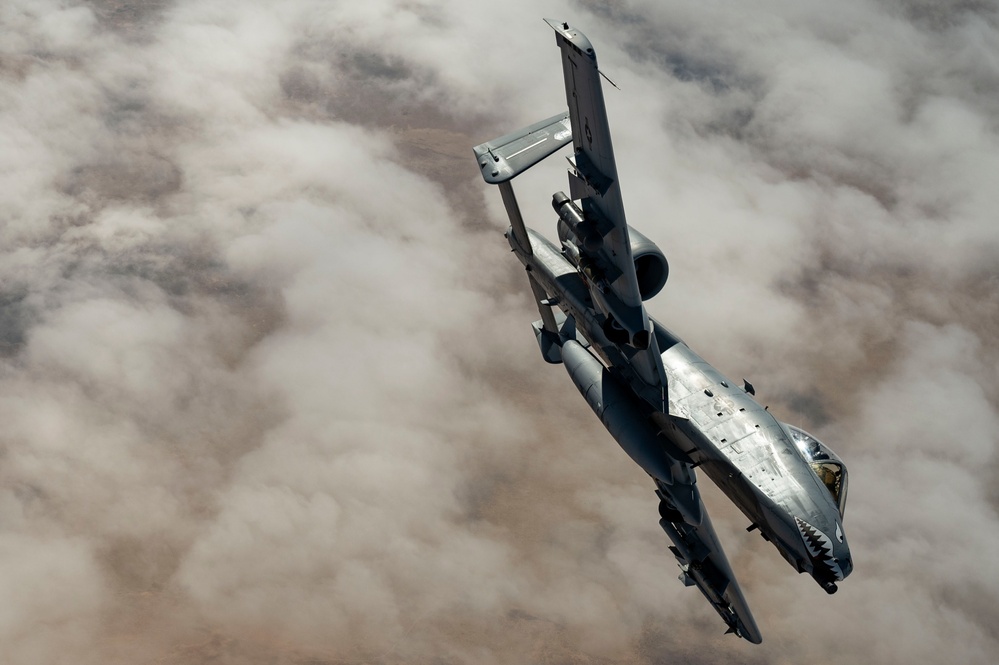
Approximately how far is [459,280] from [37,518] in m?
63.0

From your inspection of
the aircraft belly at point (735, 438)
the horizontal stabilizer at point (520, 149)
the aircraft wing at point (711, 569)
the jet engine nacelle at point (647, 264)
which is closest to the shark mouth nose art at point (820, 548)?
the aircraft belly at point (735, 438)

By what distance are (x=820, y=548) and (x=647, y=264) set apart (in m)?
14.8

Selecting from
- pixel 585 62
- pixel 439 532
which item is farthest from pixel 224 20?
pixel 585 62

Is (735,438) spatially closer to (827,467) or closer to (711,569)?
(827,467)

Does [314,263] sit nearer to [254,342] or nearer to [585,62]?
[254,342]

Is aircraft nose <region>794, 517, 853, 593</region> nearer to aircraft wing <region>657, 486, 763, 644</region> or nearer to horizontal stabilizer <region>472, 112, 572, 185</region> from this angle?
aircraft wing <region>657, 486, 763, 644</region>

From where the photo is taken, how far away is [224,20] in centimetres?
17325

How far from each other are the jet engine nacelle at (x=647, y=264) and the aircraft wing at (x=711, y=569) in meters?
14.5

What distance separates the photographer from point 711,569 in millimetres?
50750

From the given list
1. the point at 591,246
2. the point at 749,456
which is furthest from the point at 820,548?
the point at 591,246

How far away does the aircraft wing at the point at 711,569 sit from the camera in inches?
1982

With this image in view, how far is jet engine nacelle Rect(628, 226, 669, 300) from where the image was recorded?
41062mm

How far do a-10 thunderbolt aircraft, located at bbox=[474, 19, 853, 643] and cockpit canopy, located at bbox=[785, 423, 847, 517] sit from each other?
0.05 m

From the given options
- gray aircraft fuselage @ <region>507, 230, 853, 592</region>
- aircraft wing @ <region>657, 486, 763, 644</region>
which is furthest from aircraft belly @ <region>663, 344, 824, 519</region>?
aircraft wing @ <region>657, 486, 763, 644</region>
